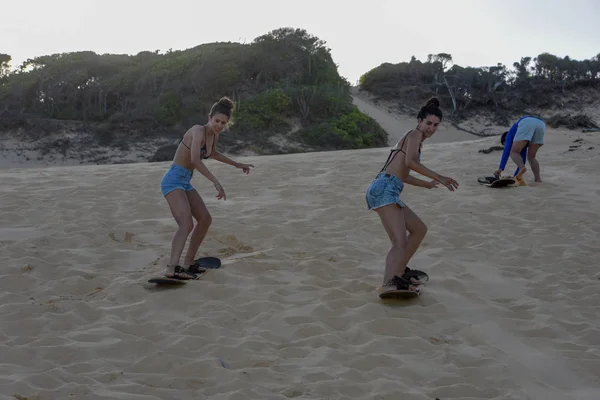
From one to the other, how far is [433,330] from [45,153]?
19123mm

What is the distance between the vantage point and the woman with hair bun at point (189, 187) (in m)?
4.91

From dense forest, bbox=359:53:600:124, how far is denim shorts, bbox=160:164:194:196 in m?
28.6

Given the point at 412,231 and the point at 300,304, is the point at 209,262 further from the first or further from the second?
the point at 412,231

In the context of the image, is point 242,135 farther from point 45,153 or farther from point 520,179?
point 520,179

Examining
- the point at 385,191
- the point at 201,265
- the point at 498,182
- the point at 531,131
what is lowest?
the point at 201,265

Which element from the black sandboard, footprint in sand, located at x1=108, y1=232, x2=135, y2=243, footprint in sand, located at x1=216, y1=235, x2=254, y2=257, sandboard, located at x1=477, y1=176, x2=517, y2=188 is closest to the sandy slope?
sandboard, located at x1=477, y1=176, x2=517, y2=188

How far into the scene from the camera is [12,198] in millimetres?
8164

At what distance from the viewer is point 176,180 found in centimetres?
503

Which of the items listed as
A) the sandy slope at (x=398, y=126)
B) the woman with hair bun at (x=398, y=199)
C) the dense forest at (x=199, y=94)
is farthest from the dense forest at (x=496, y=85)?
the woman with hair bun at (x=398, y=199)

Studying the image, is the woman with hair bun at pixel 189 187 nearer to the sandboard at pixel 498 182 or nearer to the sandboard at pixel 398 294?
the sandboard at pixel 398 294

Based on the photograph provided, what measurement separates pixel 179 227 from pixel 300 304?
4.05 feet

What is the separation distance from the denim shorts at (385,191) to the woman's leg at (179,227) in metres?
1.54

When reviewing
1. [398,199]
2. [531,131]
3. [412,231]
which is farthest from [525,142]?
[398,199]

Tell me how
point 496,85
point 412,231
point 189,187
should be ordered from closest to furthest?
1. point 412,231
2. point 189,187
3. point 496,85
